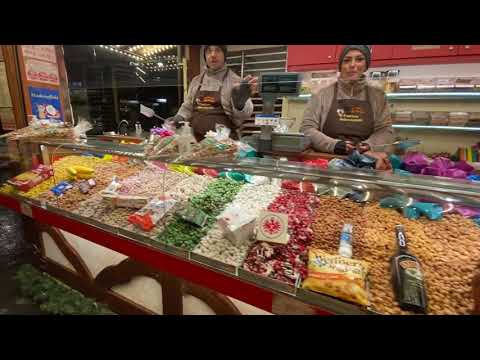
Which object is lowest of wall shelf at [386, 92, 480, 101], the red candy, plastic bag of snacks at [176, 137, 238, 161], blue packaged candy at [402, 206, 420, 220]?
the red candy

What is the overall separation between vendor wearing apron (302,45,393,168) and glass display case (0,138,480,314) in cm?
59

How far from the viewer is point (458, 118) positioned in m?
2.61

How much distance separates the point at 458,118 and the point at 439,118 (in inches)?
6.4

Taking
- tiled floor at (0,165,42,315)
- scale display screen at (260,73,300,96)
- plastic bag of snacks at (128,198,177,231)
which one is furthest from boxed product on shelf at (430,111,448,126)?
tiled floor at (0,165,42,315)

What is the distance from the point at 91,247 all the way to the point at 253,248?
1.12 meters

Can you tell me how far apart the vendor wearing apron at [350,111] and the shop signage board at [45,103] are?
2787 millimetres

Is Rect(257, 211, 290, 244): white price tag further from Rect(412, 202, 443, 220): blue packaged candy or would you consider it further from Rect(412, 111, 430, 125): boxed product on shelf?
Rect(412, 111, 430, 125): boxed product on shelf

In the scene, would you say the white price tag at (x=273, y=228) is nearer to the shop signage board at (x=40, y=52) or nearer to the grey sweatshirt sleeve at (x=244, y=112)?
the grey sweatshirt sleeve at (x=244, y=112)

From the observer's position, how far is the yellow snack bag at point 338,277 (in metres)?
0.67

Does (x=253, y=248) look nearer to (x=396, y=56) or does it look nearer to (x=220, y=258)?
(x=220, y=258)

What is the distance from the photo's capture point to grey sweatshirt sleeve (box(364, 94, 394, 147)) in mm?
1578

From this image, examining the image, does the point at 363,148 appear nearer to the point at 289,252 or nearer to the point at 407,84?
the point at 289,252

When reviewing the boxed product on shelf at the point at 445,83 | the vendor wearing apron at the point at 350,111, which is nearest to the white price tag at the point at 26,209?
the vendor wearing apron at the point at 350,111

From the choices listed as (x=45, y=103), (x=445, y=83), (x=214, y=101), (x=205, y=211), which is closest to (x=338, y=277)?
(x=205, y=211)
